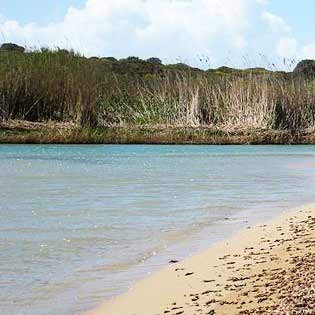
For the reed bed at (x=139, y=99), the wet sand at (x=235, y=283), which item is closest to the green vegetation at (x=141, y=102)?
the reed bed at (x=139, y=99)

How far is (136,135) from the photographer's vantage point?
37.8 m

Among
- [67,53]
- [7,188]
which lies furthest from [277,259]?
[67,53]

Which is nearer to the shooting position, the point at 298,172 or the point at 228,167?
the point at 298,172

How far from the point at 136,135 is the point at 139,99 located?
3.22 m

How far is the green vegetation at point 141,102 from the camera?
3706 cm

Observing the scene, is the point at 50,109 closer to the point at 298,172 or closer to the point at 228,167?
the point at 228,167

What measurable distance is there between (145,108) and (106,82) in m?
2.58

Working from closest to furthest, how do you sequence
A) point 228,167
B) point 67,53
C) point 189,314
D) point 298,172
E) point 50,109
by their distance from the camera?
point 189,314, point 298,172, point 228,167, point 50,109, point 67,53

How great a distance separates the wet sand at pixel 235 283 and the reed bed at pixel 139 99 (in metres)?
29.1

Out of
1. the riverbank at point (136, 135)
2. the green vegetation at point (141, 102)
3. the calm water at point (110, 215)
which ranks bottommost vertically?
the calm water at point (110, 215)

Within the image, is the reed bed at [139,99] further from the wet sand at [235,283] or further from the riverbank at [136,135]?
the wet sand at [235,283]

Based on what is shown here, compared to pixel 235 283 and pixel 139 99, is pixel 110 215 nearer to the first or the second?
pixel 235 283

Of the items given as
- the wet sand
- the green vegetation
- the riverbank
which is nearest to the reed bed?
the green vegetation

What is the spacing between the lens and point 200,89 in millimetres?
38781
